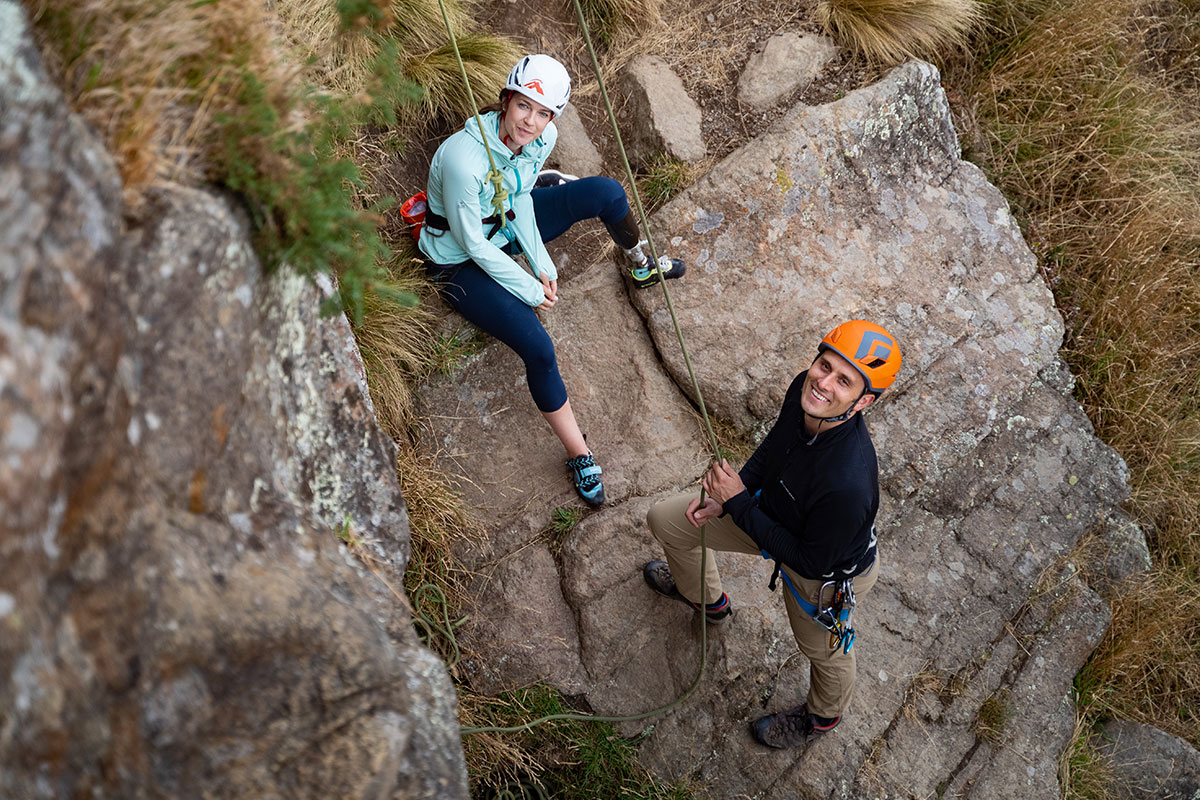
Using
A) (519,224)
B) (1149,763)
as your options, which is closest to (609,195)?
(519,224)

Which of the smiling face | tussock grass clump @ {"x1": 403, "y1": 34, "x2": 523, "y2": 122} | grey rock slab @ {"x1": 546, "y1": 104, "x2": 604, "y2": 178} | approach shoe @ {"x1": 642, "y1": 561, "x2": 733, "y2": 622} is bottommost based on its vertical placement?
approach shoe @ {"x1": 642, "y1": 561, "x2": 733, "y2": 622}

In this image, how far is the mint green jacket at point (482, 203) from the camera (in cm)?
373

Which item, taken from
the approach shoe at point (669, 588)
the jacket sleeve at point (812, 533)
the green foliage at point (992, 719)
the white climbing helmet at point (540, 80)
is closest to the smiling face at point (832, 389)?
the jacket sleeve at point (812, 533)

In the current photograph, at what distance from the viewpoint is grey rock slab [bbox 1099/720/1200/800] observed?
475cm

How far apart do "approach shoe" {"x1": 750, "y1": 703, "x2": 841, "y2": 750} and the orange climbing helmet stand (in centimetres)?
184

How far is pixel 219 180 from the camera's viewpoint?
7.33 feet

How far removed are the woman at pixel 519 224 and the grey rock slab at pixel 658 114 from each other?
888mm

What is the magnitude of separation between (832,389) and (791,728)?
1.92 meters

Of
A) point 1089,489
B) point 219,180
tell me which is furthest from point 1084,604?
point 219,180

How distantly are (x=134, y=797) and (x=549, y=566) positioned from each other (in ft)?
8.58

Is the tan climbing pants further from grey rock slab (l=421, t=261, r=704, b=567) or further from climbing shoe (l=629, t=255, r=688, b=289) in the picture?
climbing shoe (l=629, t=255, r=688, b=289)

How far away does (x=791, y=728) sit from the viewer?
3.99m

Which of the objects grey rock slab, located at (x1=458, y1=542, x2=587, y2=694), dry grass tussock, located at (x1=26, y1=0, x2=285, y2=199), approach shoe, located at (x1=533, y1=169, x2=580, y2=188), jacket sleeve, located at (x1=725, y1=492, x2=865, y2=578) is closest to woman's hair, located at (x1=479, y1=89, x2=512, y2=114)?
approach shoe, located at (x1=533, y1=169, x2=580, y2=188)

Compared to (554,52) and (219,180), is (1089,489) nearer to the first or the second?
(554,52)
